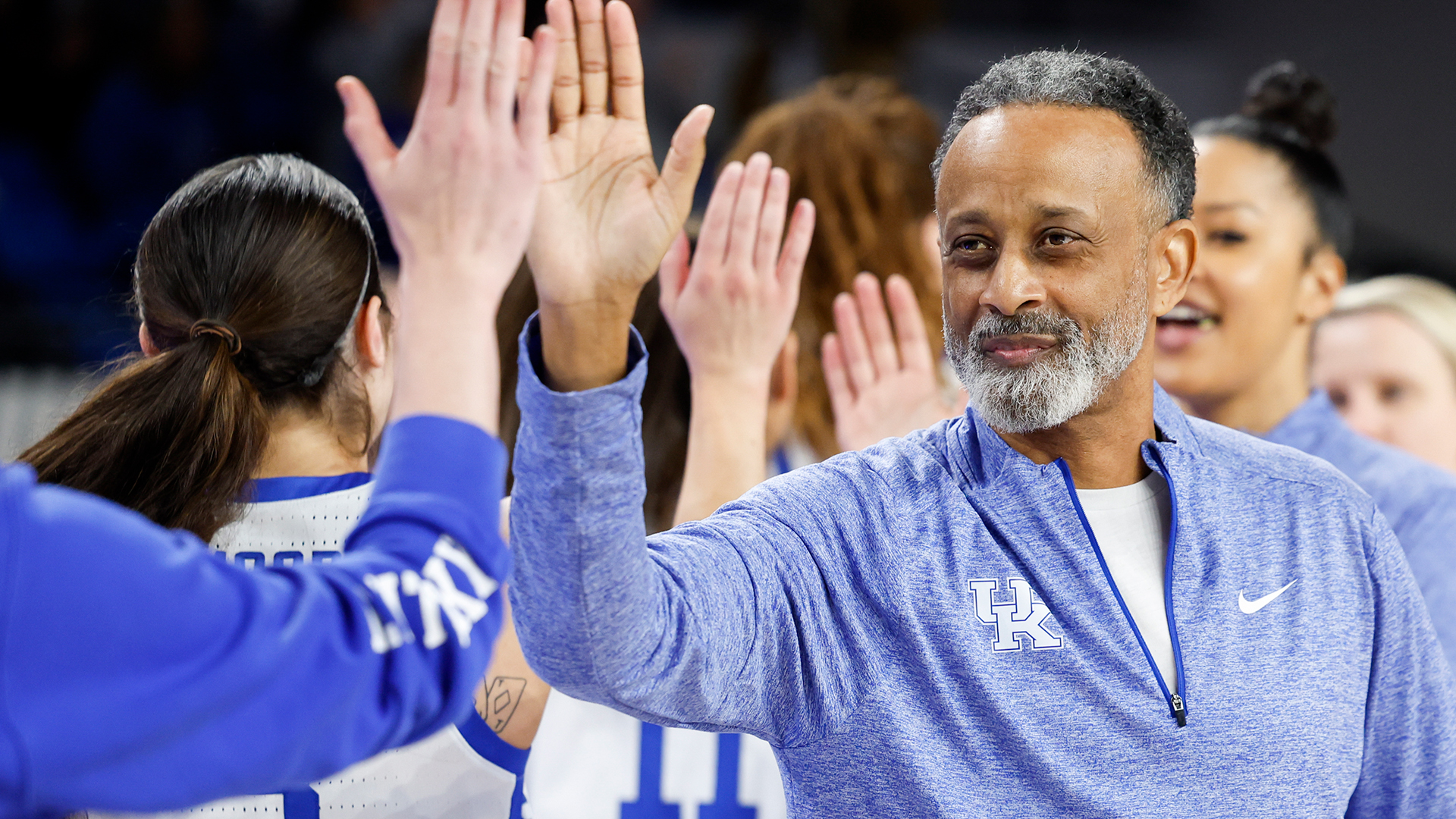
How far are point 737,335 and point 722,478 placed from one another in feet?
0.73

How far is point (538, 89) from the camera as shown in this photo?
1225 mm

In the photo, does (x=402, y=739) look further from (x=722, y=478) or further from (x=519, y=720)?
(x=722, y=478)

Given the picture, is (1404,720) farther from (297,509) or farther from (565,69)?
(297,509)

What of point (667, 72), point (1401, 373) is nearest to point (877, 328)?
point (1401, 373)

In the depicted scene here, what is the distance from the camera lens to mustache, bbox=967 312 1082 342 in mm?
1700

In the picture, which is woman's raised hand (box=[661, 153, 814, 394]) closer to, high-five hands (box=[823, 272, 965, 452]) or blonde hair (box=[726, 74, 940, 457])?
high-five hands (box=[823, 272, 965, 452])

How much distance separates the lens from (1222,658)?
5.31 ft

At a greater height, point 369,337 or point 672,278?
point 672,278

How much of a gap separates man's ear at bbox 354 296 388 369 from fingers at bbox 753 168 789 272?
58cm

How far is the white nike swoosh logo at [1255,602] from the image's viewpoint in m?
1.68

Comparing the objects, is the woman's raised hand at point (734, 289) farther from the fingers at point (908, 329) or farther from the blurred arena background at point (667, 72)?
the blurred arena background at point (667, 72)

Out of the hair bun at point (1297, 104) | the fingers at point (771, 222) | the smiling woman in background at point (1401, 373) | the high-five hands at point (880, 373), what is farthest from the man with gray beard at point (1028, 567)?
the smiling woman in background at point (1401, 373)

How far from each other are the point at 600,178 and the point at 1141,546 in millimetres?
886

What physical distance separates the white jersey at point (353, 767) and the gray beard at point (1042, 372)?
801 mm
